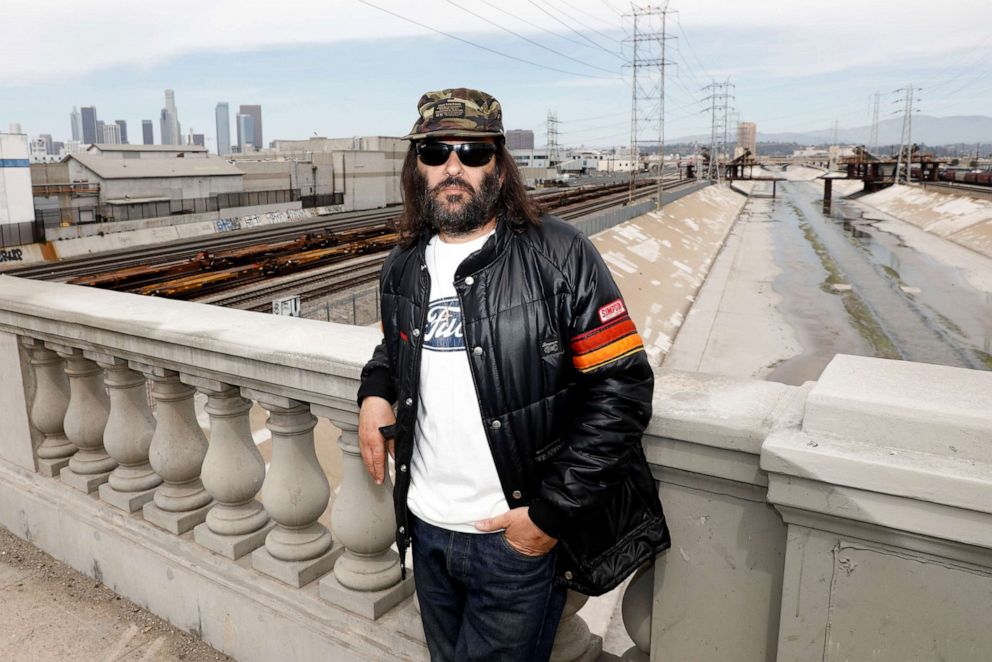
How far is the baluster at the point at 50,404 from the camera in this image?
4.52 meters

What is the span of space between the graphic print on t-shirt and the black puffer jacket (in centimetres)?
8

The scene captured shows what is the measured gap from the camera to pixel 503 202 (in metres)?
2.51

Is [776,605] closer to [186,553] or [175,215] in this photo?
Answer: [186,553]

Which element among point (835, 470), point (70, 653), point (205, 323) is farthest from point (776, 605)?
point (70, 653)

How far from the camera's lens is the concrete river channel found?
99.5 ft

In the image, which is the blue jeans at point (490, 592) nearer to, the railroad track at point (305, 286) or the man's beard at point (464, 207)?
the man's beard at point (464, 207)

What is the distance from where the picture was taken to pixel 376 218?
53.5 metres

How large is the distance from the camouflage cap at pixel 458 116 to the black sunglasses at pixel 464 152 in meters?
0.04

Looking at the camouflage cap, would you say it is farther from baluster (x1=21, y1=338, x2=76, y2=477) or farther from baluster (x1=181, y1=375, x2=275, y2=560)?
baluster (x1=21, y1=338, x2=76, y2=477)

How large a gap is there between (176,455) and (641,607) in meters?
2.42

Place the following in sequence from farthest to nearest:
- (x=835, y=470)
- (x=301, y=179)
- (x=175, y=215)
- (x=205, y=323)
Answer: (x=301, y=179) < (x=175, y=215) < (x=205, y=323) < (x=835, y=470)

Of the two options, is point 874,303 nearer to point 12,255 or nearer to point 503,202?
point 12,255

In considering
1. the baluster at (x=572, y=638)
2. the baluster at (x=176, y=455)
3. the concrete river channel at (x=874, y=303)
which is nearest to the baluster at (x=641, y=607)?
the baluster at (x=572, y=638)

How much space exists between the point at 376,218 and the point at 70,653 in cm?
5102
